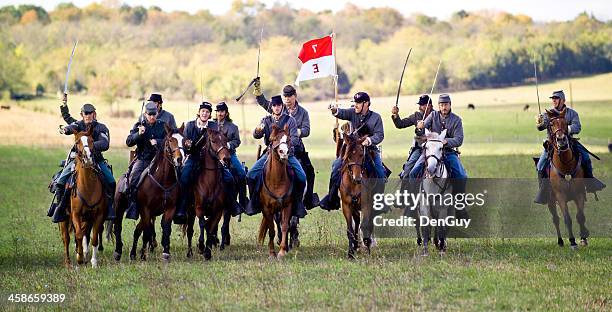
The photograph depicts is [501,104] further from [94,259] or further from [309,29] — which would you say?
[94,259]

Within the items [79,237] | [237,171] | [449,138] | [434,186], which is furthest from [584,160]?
[79,237]

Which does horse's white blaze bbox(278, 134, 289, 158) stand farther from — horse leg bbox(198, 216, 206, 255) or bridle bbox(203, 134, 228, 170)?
horse leg bbox(198, 216, 206, 255)

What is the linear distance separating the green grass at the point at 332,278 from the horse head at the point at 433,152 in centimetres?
147

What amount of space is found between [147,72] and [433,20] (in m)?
50.5

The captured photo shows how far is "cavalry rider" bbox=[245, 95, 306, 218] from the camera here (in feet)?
63.3

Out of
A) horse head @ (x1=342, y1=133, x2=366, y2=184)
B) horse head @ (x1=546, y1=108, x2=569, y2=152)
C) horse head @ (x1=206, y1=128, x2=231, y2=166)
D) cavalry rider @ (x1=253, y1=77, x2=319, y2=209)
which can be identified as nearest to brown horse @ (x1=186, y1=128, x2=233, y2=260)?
horse head @ (x1=206, y1=128, x2=231, y2=166)

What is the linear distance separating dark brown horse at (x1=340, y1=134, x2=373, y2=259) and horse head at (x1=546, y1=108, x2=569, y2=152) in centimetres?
364

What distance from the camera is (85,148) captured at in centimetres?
1783

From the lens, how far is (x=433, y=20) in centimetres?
15900

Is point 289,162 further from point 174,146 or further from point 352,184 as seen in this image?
point 174,146

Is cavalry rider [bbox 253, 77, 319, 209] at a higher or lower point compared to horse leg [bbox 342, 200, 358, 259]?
higher

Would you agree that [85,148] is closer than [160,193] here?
Yes

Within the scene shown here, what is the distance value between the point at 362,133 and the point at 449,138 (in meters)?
1.52

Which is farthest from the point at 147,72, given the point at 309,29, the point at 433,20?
the point at 433,20
